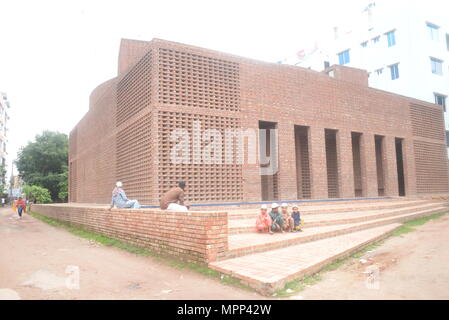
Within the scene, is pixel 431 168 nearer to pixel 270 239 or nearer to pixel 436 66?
pixel 436 66

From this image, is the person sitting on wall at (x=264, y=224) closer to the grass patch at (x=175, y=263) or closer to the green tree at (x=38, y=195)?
the grass patch at (x=175, y=263)

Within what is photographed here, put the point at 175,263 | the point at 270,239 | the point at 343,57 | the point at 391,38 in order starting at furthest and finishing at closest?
the point at 343,57, the point at 391,38, the point at 270,239, the point at 175,263

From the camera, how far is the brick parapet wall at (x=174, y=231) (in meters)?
4.78

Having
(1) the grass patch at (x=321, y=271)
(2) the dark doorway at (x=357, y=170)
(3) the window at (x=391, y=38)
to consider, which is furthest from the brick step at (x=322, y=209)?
(3) the window at (x=391, y=38)

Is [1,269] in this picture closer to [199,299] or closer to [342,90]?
[199,299]

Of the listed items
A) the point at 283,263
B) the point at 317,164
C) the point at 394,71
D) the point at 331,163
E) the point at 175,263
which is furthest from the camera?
the point at 394,71

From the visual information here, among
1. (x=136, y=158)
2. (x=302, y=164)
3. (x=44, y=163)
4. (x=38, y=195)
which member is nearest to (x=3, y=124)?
(x=44, y=163)

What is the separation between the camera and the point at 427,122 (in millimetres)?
17906

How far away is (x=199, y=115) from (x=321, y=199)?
596 centimetres

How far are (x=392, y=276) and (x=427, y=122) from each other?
54.3 feet

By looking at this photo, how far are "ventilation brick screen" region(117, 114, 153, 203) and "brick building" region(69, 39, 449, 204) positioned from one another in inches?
1.3

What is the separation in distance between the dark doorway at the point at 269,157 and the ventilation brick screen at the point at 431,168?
888cm

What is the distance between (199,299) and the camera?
3.66 metres
